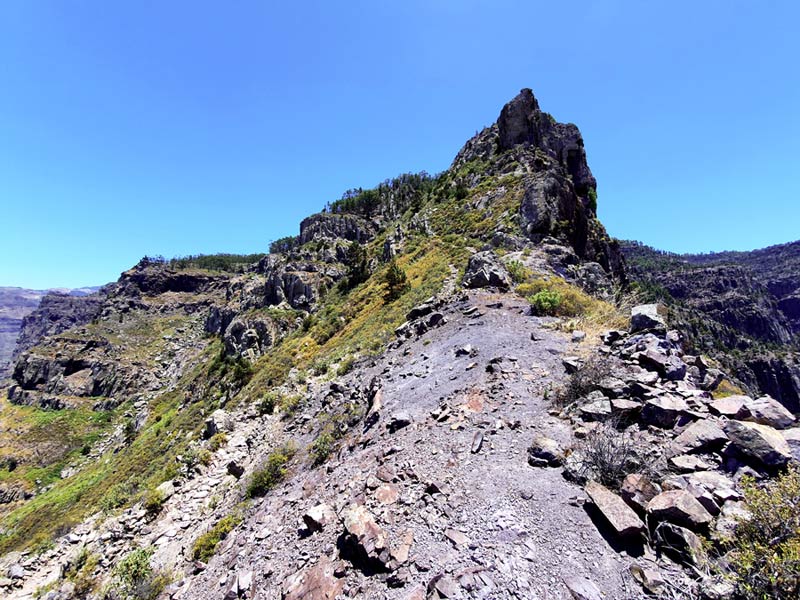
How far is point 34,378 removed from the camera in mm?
86938

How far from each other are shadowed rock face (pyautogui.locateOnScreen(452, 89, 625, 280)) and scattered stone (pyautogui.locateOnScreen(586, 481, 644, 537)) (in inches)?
845

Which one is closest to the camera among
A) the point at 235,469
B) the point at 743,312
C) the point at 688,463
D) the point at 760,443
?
the point at 760,443

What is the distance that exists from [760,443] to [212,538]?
1098 centimetres

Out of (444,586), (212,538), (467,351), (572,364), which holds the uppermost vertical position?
(467,351)

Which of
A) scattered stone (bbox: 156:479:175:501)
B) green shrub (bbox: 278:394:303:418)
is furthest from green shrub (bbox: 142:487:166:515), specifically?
green shrub (bbox: 278:394:303:418)

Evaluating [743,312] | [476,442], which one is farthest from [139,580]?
[743,312]

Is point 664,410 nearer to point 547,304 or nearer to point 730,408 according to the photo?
point 730,408

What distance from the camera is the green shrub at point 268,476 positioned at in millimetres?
9844

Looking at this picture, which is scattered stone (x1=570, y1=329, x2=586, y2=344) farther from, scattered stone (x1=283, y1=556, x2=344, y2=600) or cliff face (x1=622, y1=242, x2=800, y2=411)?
cliff face (x1=622, y1=242, x2=800, y2=411)

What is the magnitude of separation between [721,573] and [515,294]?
13.0m

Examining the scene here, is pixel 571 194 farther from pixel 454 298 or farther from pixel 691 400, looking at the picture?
pixel 691 400

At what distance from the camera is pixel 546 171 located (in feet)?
101

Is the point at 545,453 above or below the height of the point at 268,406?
above

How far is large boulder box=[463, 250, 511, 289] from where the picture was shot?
56.5 feet
